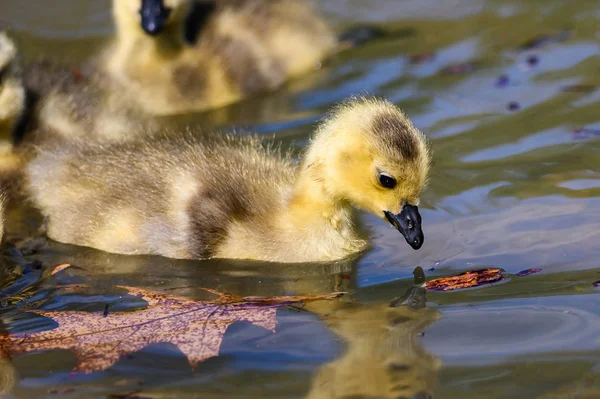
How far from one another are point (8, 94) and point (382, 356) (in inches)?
81.4

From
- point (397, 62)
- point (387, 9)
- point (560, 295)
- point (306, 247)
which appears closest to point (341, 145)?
point (306, 247)

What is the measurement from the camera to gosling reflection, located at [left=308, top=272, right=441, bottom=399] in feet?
8.89

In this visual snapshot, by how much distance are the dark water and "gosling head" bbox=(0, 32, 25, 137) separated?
2.06ft

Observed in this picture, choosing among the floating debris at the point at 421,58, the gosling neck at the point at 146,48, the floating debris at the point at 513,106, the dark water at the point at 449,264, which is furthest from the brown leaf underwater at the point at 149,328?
the floating debris at the point at 421,58

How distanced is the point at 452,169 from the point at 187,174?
113 cm

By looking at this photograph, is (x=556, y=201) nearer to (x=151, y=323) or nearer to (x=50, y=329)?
(x=151, y=323)

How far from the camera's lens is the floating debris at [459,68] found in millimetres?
5449

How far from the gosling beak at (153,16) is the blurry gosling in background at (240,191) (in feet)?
4.53

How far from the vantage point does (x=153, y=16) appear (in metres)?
5.30

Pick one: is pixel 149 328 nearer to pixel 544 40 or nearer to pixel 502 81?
pixel 502 81

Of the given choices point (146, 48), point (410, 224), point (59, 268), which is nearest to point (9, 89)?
point (59, 268)

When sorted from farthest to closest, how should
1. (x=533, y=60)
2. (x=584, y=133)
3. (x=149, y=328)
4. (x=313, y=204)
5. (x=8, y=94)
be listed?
(x=533, y=60) → (x=584, y=133) → (x=8, y=94) → (x=313, y=204) → (x=149, y=328)

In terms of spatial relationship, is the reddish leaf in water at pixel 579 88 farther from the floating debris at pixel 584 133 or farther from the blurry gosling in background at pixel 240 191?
the blurry gosling in background at pixel 240 191

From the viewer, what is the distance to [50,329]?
124 inches
